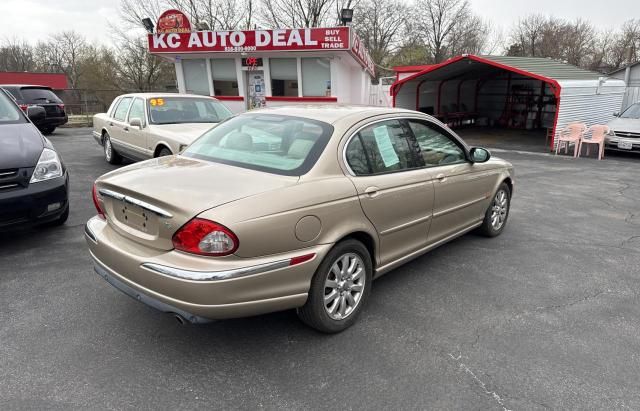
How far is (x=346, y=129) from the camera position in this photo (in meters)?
3.25

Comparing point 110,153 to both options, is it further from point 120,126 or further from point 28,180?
point 28,180

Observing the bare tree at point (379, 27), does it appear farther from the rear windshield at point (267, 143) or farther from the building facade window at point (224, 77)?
the rear windshield at point (267, 143)

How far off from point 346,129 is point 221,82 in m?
16.4

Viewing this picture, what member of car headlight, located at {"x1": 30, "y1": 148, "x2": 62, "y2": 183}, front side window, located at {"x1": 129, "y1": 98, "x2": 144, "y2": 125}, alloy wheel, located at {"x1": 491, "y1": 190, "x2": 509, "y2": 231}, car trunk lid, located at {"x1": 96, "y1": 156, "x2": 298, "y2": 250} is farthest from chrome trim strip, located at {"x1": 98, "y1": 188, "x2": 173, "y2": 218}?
front side window, located at {"x1": 129, "y1": 98, "x2": 144, "y2": 125}

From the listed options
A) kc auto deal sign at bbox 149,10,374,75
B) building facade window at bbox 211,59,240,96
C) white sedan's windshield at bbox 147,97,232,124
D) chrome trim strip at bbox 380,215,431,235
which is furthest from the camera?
building facade window at bbox 211,59,240,96

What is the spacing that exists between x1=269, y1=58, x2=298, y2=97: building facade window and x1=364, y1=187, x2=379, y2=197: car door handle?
49.0ft

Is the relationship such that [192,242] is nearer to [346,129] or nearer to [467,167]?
[346,129]

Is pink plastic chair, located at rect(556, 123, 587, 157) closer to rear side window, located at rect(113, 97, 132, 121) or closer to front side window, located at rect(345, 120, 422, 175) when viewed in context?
front side window, located at rect(345, 120, 422, 175)

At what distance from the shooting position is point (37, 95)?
14969 mm

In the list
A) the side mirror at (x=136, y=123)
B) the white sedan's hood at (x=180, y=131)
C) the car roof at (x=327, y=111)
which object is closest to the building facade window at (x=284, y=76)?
the white sedan's hood at (x=180, y=131)

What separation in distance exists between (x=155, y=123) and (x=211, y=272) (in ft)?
19.8

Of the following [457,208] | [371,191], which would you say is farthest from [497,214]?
[371,191]

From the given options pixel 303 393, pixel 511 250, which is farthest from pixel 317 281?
pixel 511 250

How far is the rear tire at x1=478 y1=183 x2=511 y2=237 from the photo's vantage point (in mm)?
5012
